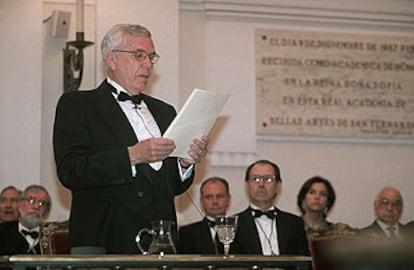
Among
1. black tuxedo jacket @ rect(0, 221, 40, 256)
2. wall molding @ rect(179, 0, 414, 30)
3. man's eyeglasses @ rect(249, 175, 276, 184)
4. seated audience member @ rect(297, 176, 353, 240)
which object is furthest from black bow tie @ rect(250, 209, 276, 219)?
wall molding @ rect(179, 0, 414, 30)

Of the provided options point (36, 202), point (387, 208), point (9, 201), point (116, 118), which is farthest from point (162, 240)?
point (387, 208)

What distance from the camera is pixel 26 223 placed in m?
6.75

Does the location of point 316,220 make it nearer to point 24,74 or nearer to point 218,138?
point 218,138

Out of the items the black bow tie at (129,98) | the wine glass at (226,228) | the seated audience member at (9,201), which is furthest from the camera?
the seated audience member at (9,201)

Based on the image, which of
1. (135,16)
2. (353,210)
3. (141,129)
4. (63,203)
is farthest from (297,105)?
(141,129)

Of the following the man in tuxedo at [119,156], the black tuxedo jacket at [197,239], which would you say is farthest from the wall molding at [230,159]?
the man in tuxedo at [119,156]

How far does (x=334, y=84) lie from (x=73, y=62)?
2.50 m

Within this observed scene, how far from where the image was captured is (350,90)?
8.21 m

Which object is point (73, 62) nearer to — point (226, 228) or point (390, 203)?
point (390, 203)

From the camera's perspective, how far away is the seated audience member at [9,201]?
22.4 feet

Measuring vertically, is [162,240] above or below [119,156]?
below

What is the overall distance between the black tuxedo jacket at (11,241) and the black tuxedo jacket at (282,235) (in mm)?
1563

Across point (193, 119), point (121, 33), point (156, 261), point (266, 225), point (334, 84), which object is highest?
point (334, 84)

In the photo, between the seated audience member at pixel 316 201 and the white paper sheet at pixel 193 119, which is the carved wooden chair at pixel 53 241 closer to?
the white paper sheet at pixel 193 119
